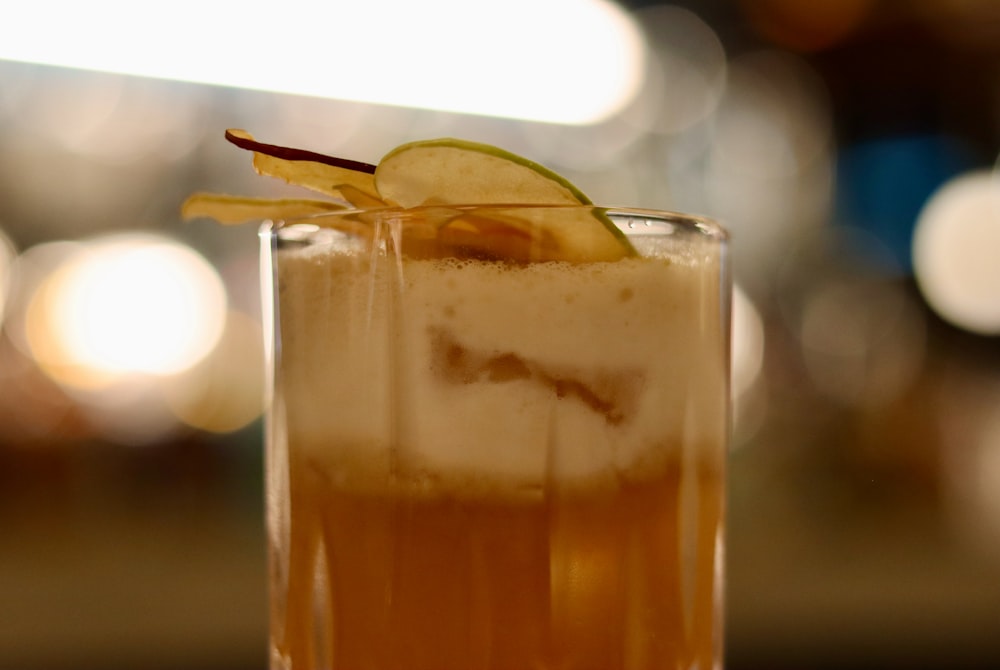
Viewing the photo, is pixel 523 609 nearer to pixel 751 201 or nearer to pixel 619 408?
pixel 619 408

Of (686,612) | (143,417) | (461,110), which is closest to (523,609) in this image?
(686,612)

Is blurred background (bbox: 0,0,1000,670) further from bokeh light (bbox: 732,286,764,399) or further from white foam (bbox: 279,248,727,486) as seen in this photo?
white foam (bbox: 279,248,727,486)

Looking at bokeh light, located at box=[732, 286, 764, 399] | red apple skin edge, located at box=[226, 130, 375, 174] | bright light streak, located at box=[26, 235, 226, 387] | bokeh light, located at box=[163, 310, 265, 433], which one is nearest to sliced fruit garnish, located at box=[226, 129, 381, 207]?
red apple skin edge, located at box=[226, 130, 375, 174]

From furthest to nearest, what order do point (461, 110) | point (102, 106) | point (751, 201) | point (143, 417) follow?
point (751, 201), point (461, 110), point (102, 106), point (143, 417)

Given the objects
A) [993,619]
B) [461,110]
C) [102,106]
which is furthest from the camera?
[461,110]

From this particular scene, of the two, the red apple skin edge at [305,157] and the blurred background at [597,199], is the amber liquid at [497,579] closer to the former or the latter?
the red apple skin edge at [305,157]

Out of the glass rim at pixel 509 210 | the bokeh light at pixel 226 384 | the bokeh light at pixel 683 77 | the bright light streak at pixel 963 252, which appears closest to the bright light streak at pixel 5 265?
the bokeh light at pixel 226 384

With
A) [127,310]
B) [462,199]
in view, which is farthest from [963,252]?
[462,199]

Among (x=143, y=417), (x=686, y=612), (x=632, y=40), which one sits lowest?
(x=143, y=417)
